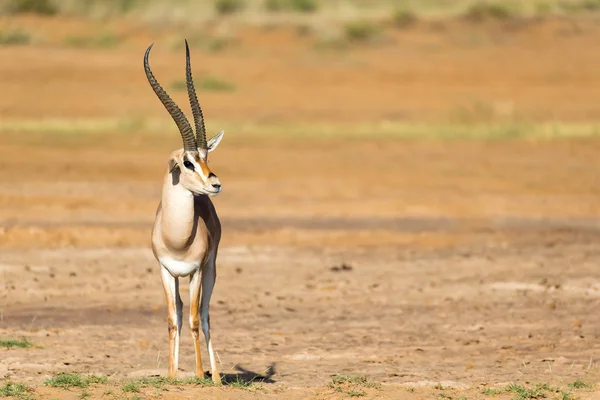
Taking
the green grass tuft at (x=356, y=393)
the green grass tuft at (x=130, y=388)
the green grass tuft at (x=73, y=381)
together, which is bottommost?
the green grass tuft at (x=356, y=393)

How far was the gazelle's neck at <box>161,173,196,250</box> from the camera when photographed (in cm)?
881

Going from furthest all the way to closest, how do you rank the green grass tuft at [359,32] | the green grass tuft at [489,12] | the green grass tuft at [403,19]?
the green grass tuft at [489,12] < the green grass tuft at [403,19] < the green grass tuft at [359,32]

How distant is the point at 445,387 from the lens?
947cm

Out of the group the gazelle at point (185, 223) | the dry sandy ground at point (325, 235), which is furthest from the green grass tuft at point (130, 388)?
the gazelle at point (185, 223)

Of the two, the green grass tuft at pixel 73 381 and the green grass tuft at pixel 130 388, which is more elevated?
the green grass tuft at pixel 130 388

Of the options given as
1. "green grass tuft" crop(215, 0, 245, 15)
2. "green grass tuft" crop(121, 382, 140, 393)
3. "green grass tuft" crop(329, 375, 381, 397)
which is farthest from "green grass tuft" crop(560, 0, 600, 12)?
"green grass tuft" crop(121, 382, 140, 393)

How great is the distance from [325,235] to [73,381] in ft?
34.6

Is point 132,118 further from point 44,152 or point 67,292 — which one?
point 67,292

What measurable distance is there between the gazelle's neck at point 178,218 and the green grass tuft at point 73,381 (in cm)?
100

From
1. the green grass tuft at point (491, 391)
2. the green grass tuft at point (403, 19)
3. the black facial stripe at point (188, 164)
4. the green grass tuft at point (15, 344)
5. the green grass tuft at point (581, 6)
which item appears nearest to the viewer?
the black facial stripe at point (188, 164)

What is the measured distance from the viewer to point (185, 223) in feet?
29.0

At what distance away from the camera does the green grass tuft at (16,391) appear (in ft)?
26.9

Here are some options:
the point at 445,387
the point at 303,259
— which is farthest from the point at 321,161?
the point at 445,387

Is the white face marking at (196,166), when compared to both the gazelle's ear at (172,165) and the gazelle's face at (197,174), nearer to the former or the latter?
the gazelle's face at (197,174)
